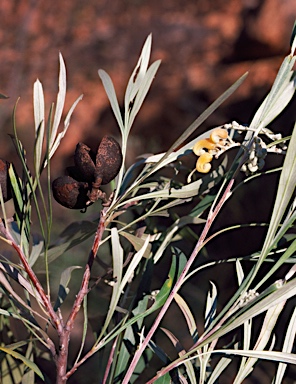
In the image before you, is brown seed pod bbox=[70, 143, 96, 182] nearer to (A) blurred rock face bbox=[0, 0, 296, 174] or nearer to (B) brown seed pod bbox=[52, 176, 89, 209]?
(B) brown seed pod bbox=[52, 176, 89, 209]

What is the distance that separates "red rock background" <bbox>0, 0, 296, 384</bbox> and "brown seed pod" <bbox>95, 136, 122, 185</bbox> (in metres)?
0.62

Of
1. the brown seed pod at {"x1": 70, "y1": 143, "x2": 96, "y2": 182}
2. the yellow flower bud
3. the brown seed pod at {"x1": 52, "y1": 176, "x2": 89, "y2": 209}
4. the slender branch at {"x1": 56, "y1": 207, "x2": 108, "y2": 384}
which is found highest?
the yellow flower bud

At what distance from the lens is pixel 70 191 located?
356mm

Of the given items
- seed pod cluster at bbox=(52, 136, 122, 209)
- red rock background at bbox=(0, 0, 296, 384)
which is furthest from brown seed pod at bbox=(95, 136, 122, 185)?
red rock background at bbox=(0, 0, 296, 384)

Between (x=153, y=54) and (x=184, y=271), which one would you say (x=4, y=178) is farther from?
(x=153, y=54)

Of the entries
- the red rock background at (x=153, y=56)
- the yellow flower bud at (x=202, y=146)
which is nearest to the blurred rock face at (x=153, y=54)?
the red rock background at (x=153, y=56)

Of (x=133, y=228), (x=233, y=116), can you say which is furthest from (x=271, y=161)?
(x=133, y=228)

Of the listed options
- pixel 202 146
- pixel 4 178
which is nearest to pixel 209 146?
pixel 202 146

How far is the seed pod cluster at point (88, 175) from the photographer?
1.14ft

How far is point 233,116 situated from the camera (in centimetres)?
107

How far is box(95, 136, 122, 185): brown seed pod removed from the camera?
35 cm

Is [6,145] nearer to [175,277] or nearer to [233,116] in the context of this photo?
[233,116]

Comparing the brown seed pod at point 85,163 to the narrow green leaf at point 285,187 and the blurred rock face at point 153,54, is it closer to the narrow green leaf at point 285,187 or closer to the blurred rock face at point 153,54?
the narrow green leaf at point 285,187

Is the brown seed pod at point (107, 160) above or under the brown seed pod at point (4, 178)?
above
